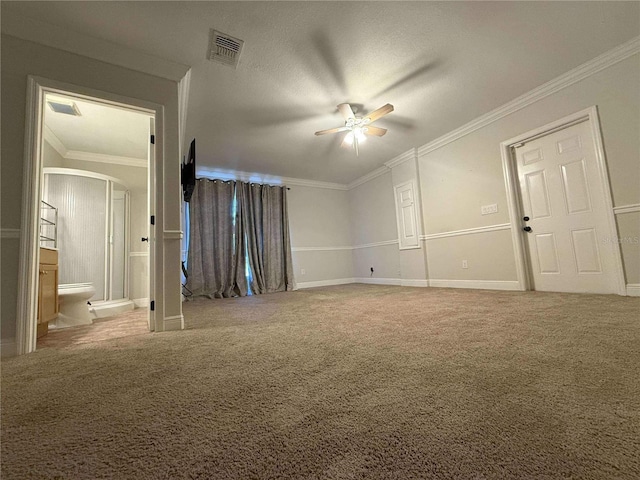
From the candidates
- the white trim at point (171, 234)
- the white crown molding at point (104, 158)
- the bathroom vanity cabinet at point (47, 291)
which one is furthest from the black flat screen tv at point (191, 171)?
the white crown molding at point (104, 158)

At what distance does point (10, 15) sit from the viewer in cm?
169

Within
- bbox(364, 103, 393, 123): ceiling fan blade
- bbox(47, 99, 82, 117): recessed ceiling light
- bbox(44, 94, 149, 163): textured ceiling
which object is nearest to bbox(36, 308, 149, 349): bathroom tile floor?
bbox(44, 94, 149, 163): textured ceiling

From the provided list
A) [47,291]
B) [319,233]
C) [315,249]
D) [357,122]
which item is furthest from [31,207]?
[319,233]

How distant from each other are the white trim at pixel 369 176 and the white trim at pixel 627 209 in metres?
3.12

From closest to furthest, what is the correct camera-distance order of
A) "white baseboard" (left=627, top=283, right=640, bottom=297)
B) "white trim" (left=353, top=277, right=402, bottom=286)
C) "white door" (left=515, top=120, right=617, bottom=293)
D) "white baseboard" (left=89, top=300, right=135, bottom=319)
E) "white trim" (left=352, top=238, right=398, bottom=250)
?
"white baseboard" (left=627, top=283, right=640, bottom=297)
"white door" (left=515, top=120, right=617, bottom=293)
"white baseboard" (left=89, top=300, right=135, bottom=319)
"white trim" (left=353, top=277, right=402, bottom=286)
"white trim" (left=352, top=238, right=398, bottom=250)

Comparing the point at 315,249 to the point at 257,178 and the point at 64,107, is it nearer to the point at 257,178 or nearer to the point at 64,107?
the point at 257,178

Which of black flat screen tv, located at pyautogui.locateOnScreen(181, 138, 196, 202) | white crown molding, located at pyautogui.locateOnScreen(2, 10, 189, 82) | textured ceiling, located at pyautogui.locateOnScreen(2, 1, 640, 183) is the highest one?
textured ceiling, located at pyautogui.locateOnScreen(2, 1, 640, 183)

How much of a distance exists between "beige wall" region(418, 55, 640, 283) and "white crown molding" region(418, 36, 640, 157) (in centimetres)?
5

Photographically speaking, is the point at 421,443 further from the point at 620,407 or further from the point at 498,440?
the point at 620,407

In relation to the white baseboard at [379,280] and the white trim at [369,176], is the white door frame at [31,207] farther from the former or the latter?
the white baseboard at [379,280]

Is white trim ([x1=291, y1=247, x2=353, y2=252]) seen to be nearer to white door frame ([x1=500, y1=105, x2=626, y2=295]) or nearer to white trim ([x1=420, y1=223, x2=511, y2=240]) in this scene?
white trim ([x1=420, y1=223, x2=511, y2=240])

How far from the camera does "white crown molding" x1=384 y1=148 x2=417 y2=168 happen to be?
4.31 meters

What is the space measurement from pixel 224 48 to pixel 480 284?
12.9ft

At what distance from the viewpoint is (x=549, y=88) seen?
278 centimetres
